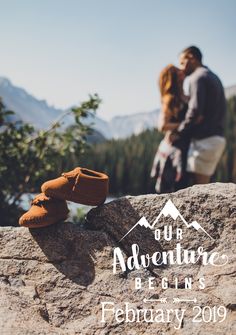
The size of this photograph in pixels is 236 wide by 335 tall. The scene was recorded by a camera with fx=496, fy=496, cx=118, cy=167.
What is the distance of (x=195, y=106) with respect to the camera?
5.92 meters

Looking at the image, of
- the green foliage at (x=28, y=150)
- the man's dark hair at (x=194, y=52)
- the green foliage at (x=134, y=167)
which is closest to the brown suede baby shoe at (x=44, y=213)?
the man's dark hair at (x=194, y=52)

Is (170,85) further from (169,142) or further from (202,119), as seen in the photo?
(169,142)

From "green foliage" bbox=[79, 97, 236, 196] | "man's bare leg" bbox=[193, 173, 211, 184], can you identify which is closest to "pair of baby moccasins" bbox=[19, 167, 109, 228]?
"man's bare leg" bbox=[193, 173, 211, 184]

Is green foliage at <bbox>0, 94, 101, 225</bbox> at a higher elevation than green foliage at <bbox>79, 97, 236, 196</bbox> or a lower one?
higher

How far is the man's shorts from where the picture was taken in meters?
5.96

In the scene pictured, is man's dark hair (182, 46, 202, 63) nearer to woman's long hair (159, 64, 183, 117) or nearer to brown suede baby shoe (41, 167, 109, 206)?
woman's long hair (159, 64, 183, 117)

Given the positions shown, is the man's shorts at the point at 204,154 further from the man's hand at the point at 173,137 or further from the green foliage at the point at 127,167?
the green foliage at the point at 127,167

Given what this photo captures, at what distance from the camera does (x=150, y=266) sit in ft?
10.9

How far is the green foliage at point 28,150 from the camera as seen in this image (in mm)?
7312

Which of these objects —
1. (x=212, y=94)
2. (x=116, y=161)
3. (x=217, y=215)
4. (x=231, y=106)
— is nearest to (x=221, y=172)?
(x=116, y=161)

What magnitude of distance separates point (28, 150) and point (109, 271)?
179 inches

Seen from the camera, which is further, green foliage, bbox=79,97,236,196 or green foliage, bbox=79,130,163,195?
green foliage, bbox=79,130,163,195

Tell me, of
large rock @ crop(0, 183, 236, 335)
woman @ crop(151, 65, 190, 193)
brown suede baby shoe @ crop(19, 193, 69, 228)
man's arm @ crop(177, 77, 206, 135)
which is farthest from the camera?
woman @ crop(151, 65, 190, 193)

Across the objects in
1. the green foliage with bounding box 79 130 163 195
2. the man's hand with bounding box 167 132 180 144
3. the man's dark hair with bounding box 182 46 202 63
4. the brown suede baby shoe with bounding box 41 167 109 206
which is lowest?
the green foliage with bounding box 79 130 163 195
